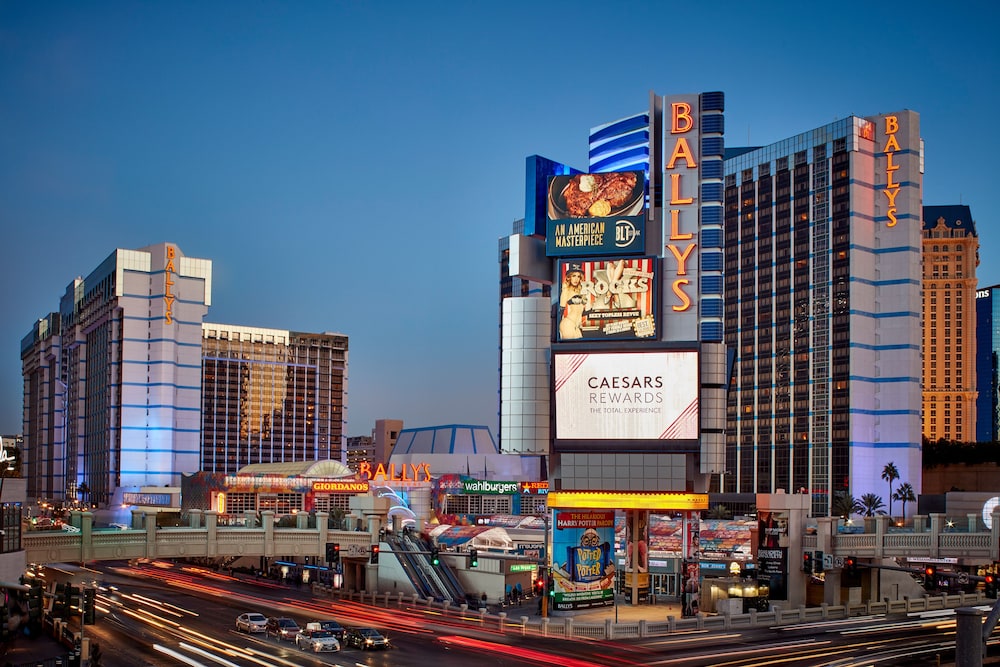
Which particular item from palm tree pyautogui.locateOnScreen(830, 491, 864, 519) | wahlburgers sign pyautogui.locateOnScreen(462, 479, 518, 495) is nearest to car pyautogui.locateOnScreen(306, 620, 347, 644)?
wahlburgers sign pyautogui.locateOnScreen(462, 479, 518, 495)

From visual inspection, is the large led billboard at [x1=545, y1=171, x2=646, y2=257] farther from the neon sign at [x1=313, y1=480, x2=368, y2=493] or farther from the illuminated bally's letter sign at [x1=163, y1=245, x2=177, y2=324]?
the illuminated bally's letter sign at [x1=163, y1=245, x2=177, y2=324]

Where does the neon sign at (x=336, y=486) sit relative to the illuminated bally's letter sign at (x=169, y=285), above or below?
below

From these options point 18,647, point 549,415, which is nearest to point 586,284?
point 549,415

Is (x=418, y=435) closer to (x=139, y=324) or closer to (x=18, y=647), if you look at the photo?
(x=139, y=324)

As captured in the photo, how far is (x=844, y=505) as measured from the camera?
141250 millimetres

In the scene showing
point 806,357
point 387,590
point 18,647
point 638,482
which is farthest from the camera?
point 806,357

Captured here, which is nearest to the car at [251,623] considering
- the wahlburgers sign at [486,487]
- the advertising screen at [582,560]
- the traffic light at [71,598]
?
the advertising screen at [582,560]

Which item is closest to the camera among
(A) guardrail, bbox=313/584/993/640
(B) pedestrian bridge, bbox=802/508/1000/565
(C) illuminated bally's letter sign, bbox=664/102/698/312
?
(A) guardrail, bbox=313/584/993/640

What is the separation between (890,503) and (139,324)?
10444 cm

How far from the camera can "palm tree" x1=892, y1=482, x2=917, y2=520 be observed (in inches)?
5782

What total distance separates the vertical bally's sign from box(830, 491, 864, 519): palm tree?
76.8 m

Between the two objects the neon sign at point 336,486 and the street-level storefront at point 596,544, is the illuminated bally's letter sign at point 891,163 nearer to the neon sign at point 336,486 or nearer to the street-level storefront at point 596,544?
the neon sign at point 336,486

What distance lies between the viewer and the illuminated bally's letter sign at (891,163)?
6147 inches

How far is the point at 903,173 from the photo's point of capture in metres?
156
